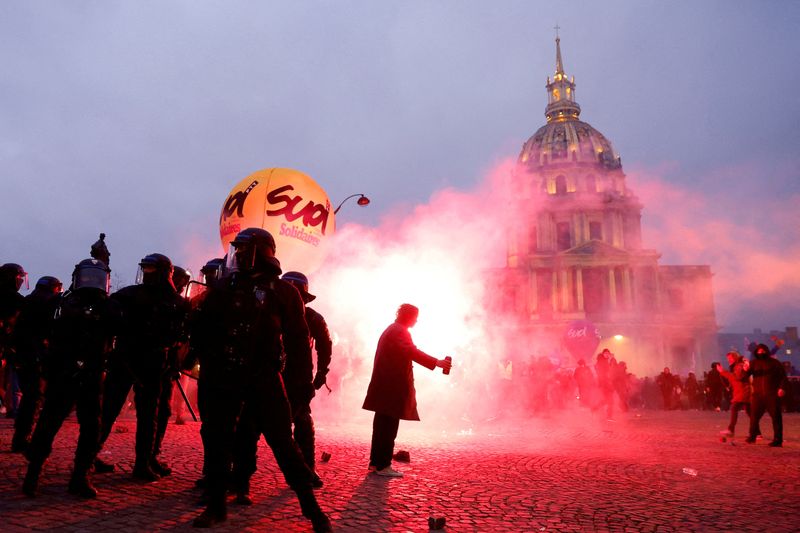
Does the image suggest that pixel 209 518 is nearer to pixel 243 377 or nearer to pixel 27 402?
pixel 243 377

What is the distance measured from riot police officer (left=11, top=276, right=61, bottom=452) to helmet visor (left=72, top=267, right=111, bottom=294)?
3.55 feet

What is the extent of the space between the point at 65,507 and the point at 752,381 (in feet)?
34.9

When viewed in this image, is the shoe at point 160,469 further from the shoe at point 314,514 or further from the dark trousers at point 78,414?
the shoe at point 314,514

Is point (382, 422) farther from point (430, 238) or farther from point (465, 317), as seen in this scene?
point (430, 238)

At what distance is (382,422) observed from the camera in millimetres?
5762

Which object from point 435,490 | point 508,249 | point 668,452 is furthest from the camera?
point 508,249

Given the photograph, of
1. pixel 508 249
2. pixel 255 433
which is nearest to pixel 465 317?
pixel 255 433

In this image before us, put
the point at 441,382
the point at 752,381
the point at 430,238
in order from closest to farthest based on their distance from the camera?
the point at 752,381
the point at 441,382
the point at 430,238

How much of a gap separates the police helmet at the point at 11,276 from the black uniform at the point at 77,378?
1949 millimetres

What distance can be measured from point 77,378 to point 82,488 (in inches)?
34.4

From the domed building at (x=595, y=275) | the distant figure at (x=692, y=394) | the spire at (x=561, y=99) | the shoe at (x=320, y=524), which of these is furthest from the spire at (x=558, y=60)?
the shoe at (x=320, y=524)

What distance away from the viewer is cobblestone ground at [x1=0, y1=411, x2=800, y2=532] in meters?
3.73

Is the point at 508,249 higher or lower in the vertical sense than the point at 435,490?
higher

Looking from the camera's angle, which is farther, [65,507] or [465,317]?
[465,317]
